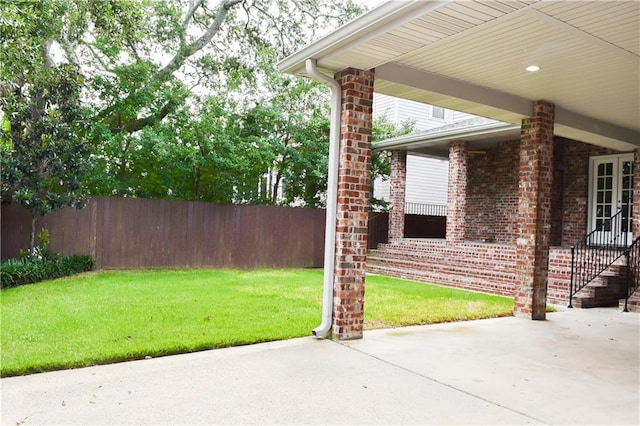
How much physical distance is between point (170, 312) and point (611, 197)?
1026 cm

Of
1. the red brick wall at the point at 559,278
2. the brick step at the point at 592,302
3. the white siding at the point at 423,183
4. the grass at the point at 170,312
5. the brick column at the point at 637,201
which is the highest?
the white siding at the point at 423,183

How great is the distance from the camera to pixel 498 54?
532cm

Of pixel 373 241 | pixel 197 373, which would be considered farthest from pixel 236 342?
pixel 373 241

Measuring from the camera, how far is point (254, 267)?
13.4 m

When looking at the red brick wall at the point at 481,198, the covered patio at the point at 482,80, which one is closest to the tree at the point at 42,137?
the covered patio at the point at 482,80

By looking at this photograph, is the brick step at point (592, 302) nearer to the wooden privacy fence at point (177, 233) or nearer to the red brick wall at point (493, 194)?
the red brick wall at point (493, 194)

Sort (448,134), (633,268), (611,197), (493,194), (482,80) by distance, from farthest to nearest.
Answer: (493,194), (448,134), (611,197), (633,268), (482,80)

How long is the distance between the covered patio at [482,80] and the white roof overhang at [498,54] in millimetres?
14

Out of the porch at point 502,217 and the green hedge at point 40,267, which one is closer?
the green hedge at point 40,267

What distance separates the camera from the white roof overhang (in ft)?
13.8

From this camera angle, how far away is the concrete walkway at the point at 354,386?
337 cm

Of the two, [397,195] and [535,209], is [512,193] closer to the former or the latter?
[397,195]

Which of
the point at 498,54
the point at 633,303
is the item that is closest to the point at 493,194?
the point at 633,303

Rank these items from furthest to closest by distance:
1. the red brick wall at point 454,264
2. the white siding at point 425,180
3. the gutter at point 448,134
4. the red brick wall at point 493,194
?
the white siding at point 425,180
the red brick wall at point 493,194
the gutter at point 448,134
the red brick wall at point 454,264
